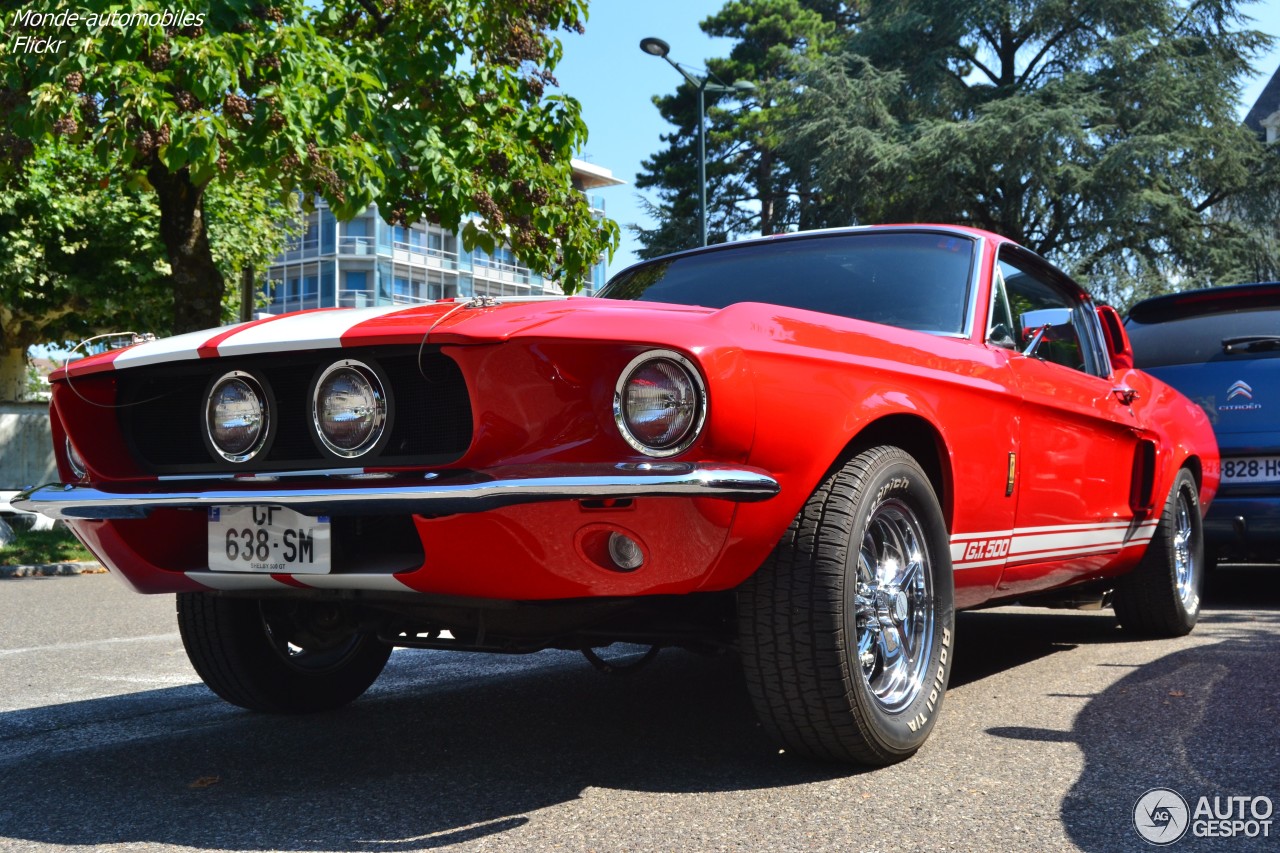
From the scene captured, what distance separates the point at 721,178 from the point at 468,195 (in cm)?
3038

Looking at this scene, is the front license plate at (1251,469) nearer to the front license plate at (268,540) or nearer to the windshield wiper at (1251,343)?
the windshield wiper at (1251,343)

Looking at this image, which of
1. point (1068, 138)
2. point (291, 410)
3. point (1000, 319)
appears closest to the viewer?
point (291, 410)

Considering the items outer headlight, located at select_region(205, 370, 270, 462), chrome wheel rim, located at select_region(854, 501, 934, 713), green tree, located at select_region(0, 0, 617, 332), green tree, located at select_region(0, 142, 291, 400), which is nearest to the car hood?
outer headlight, located at select_region(205, 370, 270, 462)

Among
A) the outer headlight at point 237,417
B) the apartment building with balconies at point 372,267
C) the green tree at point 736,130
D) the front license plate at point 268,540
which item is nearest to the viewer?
the front license plate at point 268,540

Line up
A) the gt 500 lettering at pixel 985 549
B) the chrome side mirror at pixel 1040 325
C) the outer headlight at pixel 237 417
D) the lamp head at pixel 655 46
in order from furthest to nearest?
the lamp head at pixel 655 46 → the chrome side mirror at pixel 1040 325 → the gt 500 lettering at pixel 985 549 → the outer headlight at pixel 237 417

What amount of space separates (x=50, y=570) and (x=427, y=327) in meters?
10.7

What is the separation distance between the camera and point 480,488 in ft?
8.81

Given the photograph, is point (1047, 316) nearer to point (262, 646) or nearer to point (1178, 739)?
point (1178, 739)

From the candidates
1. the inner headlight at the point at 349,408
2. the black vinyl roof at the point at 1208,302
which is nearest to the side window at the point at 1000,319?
the inner headlight at the point at 349,408

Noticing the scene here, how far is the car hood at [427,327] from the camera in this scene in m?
2.82

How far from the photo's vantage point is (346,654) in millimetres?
4242

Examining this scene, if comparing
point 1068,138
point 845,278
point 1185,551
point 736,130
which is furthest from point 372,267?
point 845,278

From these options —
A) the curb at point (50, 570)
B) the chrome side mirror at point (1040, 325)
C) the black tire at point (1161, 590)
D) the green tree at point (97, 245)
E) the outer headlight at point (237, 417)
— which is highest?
the green tree at point (97, 245)

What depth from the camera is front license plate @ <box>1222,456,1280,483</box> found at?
6789 mm
